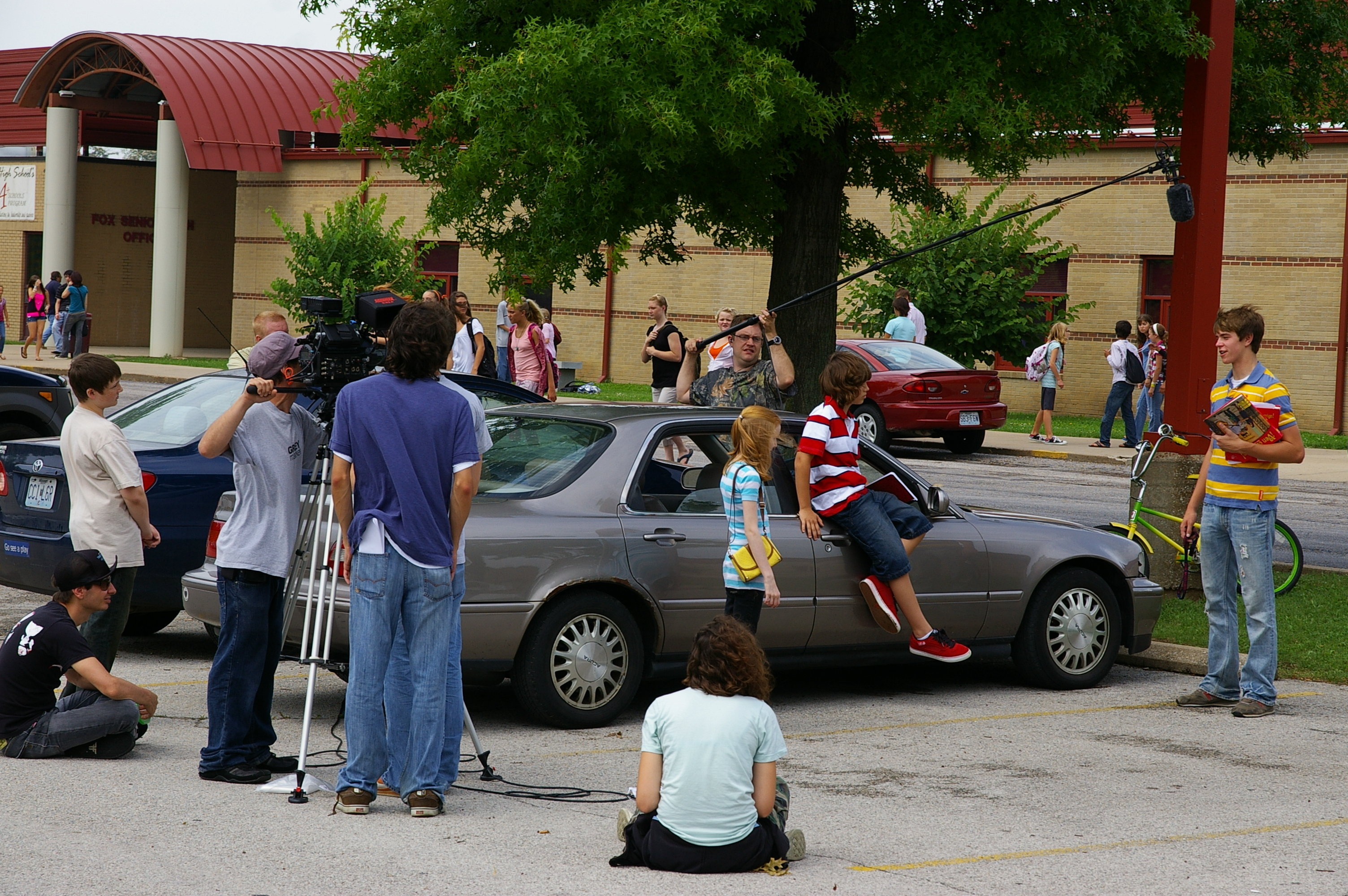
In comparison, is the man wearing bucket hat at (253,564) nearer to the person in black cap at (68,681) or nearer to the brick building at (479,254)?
the person in black cap at (68,681)

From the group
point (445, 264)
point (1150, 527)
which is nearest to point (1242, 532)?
point (1150, 527)

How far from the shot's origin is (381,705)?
18.5ft

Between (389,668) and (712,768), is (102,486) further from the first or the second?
(712,768)

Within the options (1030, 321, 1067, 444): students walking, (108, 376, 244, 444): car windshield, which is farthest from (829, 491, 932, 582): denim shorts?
(1030, 321, 1067, 444): students walking

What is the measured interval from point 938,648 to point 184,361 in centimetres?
3350

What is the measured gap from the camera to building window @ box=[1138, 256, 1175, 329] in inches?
1110

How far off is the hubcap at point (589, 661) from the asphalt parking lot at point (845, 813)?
18 centimetres

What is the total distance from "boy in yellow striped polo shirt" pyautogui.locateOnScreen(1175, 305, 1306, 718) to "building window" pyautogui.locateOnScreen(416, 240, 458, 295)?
31.7 m

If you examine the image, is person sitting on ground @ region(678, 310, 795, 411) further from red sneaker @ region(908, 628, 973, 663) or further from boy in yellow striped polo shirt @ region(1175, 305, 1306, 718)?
boy in yellow striped polo shirt @ region(1175, 305, 1306, 718)

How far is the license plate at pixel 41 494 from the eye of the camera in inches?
331

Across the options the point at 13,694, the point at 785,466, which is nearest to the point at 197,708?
the point at 13,694

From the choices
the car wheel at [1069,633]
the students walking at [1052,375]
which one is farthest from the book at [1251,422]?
the students walking at [1052,375]

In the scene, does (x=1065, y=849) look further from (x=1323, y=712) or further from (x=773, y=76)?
(x=773, y=76)

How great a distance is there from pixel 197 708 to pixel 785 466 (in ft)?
10.1
